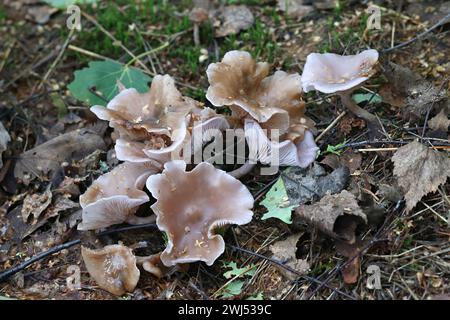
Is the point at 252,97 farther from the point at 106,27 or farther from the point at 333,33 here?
the point at 106,27

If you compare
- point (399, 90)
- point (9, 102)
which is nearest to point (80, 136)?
point (9, 102)

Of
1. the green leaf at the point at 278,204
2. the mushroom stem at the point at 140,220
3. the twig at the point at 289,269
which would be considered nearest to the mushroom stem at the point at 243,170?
the green leaf at the point at 278,204

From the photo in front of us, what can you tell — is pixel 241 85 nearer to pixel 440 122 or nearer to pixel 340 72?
pixel 340 72

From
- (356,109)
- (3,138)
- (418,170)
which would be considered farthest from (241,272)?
(3,138)

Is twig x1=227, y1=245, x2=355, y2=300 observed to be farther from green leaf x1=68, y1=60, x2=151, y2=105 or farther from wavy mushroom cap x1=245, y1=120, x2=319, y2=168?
green leaf x1=68, y1=60, x2=151, y2=105

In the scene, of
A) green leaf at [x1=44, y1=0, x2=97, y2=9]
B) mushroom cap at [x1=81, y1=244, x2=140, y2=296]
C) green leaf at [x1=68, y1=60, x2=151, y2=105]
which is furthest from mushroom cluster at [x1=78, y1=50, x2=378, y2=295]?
green leaf at [x1=44, y1=0, x2=97, y2=9]

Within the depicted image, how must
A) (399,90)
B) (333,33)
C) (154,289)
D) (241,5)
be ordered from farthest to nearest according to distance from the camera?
(241,5), (333,33), (399,90), (154,289)
